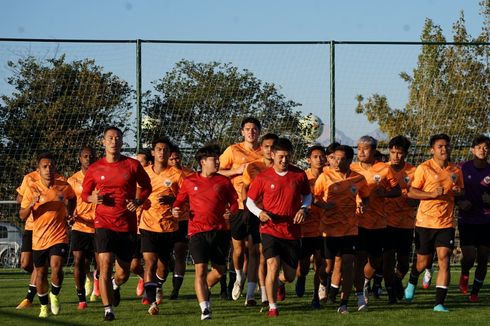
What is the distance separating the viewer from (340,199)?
13.0 metres

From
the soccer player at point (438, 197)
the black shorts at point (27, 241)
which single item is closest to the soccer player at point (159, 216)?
the black shorts at point (27, 241)

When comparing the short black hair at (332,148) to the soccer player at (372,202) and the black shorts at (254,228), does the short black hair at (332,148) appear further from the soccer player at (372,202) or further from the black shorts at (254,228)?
the black shorts at (254,228)

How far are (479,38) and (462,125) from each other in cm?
1771

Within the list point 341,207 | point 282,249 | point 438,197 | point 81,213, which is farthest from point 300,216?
point 81,213

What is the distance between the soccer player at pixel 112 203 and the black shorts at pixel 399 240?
13.4 feet

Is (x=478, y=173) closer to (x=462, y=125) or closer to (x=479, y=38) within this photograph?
(x=462, y=125)

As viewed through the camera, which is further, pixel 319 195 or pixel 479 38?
pixel 479 38

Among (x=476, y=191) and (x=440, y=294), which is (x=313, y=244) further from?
(x=440, y=294)

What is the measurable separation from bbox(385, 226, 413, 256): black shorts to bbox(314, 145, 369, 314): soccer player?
5.57 feet

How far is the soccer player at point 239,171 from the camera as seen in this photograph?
14.5 metres

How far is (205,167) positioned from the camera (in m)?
12.7

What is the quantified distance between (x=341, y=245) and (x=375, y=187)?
1.37 meters

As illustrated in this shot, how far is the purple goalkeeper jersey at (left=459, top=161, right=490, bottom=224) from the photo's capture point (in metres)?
14.4

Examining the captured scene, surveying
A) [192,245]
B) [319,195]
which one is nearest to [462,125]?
[319,195]
